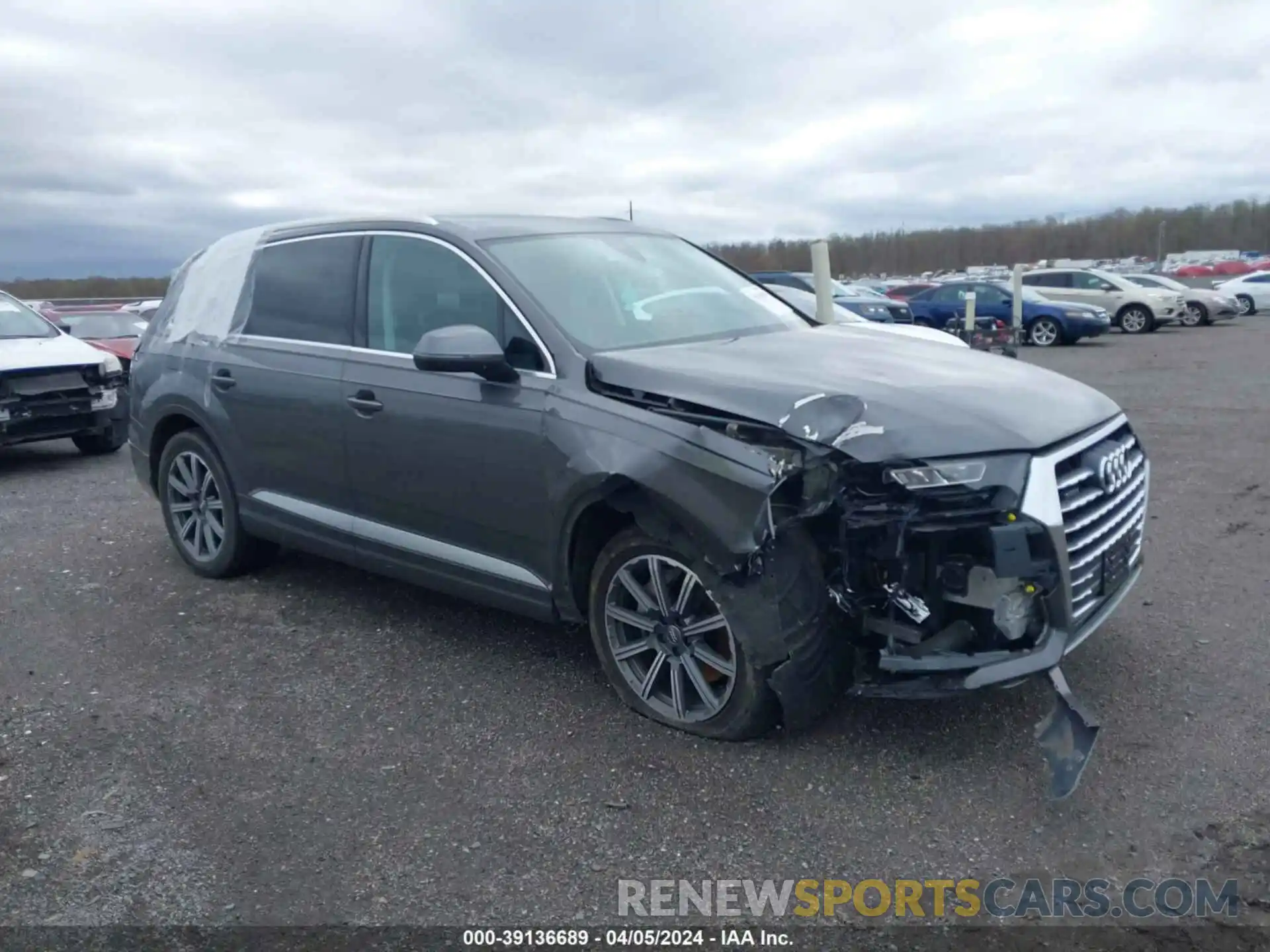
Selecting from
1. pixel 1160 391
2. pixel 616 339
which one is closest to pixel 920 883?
pixel 616 339

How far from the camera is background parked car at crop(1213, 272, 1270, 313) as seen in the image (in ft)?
110

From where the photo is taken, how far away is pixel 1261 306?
111 feet

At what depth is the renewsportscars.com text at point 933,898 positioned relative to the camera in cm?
295

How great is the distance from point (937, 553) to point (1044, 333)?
2150 centimetres

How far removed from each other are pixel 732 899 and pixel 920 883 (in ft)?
1.75

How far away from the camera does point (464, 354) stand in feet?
13.3

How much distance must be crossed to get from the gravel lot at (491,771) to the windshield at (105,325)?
12.0 meters

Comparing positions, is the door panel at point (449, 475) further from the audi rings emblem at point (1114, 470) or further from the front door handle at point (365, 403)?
the audi rings emblem at point (1114, 470)

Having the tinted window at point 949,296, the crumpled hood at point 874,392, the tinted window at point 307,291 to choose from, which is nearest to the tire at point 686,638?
the crumpled hood at point 874,392

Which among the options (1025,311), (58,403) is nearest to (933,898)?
(58,403)

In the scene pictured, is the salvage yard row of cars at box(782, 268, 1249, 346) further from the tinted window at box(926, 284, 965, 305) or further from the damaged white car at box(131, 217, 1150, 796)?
the damaged white car at box(131, 217, 1150, 796)

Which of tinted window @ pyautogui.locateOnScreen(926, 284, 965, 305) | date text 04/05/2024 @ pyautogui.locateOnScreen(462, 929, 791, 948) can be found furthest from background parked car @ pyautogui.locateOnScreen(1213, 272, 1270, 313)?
date text 04/05/2024 @ pyautogui.locateOnScreen(462, 929, 791, 948)

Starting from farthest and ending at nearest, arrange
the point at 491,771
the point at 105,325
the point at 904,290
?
the point at 904,290 < the point at 105,325 < the point at 491,771

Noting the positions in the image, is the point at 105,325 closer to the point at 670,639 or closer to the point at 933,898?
the point at 670,639
